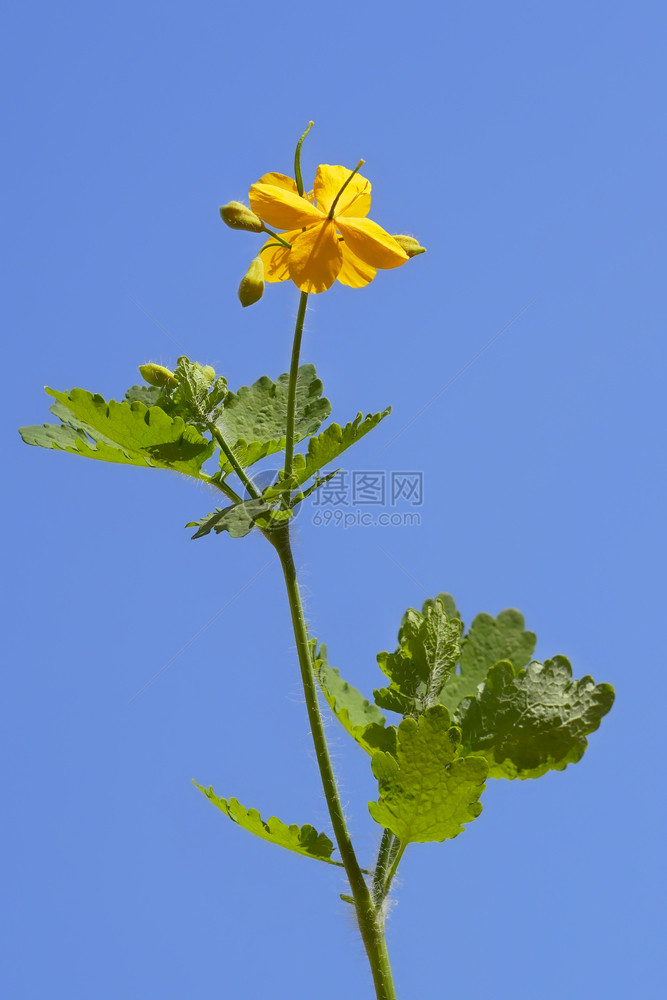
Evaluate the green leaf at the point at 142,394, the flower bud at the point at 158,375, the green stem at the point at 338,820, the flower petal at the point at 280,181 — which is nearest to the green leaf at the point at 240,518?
the green stem at the point at 338,820

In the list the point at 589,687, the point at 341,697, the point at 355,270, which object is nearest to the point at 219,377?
the point at 355,270

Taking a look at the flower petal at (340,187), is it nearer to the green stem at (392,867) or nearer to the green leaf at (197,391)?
the green leaf at (197,391)

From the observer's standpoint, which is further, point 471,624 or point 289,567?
point 471,624

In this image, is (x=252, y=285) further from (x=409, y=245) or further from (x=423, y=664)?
(x=423, y=664)

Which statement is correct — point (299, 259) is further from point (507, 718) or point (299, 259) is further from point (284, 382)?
point (507, 718)

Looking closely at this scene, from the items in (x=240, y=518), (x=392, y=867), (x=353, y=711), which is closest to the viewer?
(x=240, y=518)

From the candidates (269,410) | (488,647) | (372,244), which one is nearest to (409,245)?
(372,244)
